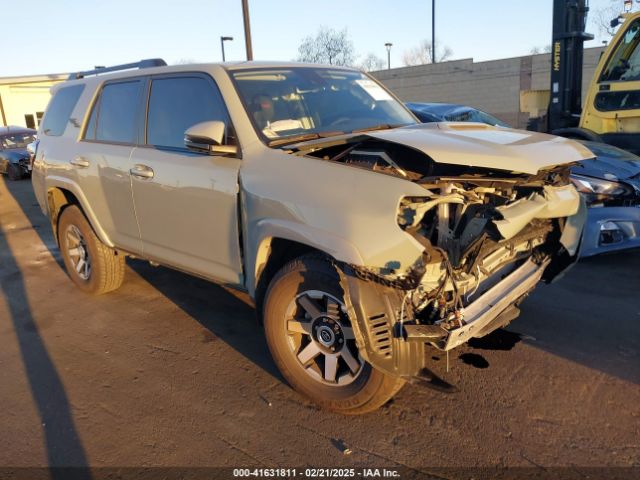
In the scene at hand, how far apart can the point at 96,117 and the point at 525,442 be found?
4.44 metres

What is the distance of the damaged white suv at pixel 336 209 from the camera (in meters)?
2.75

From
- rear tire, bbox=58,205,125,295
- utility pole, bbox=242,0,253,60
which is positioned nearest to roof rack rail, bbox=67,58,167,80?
rear tire, bbox=58,205,125,295

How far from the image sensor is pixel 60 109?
222 inches

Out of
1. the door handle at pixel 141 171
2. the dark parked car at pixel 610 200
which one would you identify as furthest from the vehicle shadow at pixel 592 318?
the door handle at pixel 141 171

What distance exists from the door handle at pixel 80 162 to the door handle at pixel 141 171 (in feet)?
2.78

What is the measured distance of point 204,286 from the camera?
5.58 meters

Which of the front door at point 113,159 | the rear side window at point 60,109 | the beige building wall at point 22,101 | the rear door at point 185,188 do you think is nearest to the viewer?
the rear door at point 185,188

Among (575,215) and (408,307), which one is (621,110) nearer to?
(575,215)

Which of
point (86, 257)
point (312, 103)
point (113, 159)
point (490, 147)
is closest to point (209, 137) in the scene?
point (312, 103)

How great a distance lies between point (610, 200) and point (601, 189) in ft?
0.49

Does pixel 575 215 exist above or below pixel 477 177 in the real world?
below

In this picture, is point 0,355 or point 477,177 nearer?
point 477,177

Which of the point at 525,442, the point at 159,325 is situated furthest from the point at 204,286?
the point at 525,442

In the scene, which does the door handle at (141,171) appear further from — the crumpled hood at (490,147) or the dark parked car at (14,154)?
the dark parked car at (14,154)
